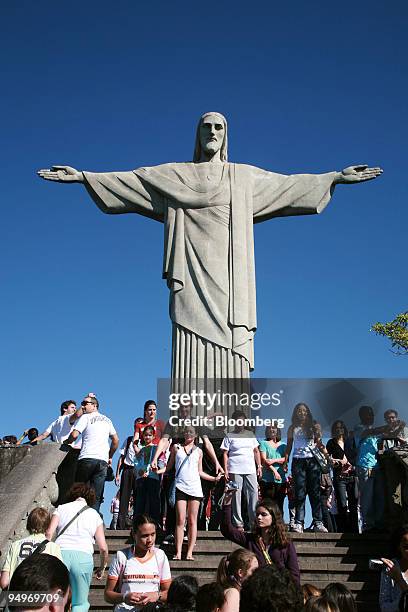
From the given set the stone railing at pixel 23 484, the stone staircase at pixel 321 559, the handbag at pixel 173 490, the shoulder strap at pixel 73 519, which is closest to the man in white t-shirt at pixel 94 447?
the stone railing at pixel 23 484

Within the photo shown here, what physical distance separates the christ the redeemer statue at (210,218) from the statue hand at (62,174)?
0.06 ft

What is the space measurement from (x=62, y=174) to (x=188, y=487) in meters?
6.77

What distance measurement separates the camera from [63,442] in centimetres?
959

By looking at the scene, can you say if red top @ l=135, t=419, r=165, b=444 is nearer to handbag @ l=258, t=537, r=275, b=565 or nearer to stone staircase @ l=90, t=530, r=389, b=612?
stone staircase @ l=90, t=530, r=389, b=612

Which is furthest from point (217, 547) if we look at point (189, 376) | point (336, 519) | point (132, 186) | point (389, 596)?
point (132, 186)

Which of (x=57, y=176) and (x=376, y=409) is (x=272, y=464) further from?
(x=57, y=176)

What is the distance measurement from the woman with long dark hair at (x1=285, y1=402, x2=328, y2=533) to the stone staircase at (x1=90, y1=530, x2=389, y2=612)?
457 mm

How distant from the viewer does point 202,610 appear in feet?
13.0

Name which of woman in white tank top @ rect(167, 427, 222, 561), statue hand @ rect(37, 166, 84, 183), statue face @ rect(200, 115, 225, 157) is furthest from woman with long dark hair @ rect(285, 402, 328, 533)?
statue hand @ rect(37, 166, 84, 183)

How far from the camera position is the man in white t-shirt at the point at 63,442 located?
9516mm

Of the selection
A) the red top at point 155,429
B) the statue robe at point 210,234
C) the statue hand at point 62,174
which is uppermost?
the statue hand at point 62,174

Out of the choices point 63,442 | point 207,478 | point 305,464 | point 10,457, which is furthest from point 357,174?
point 10,457

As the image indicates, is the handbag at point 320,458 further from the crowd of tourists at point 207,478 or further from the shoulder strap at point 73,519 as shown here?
the shoulder strap at point 73,519

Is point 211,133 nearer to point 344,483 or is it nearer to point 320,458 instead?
point 320,458
